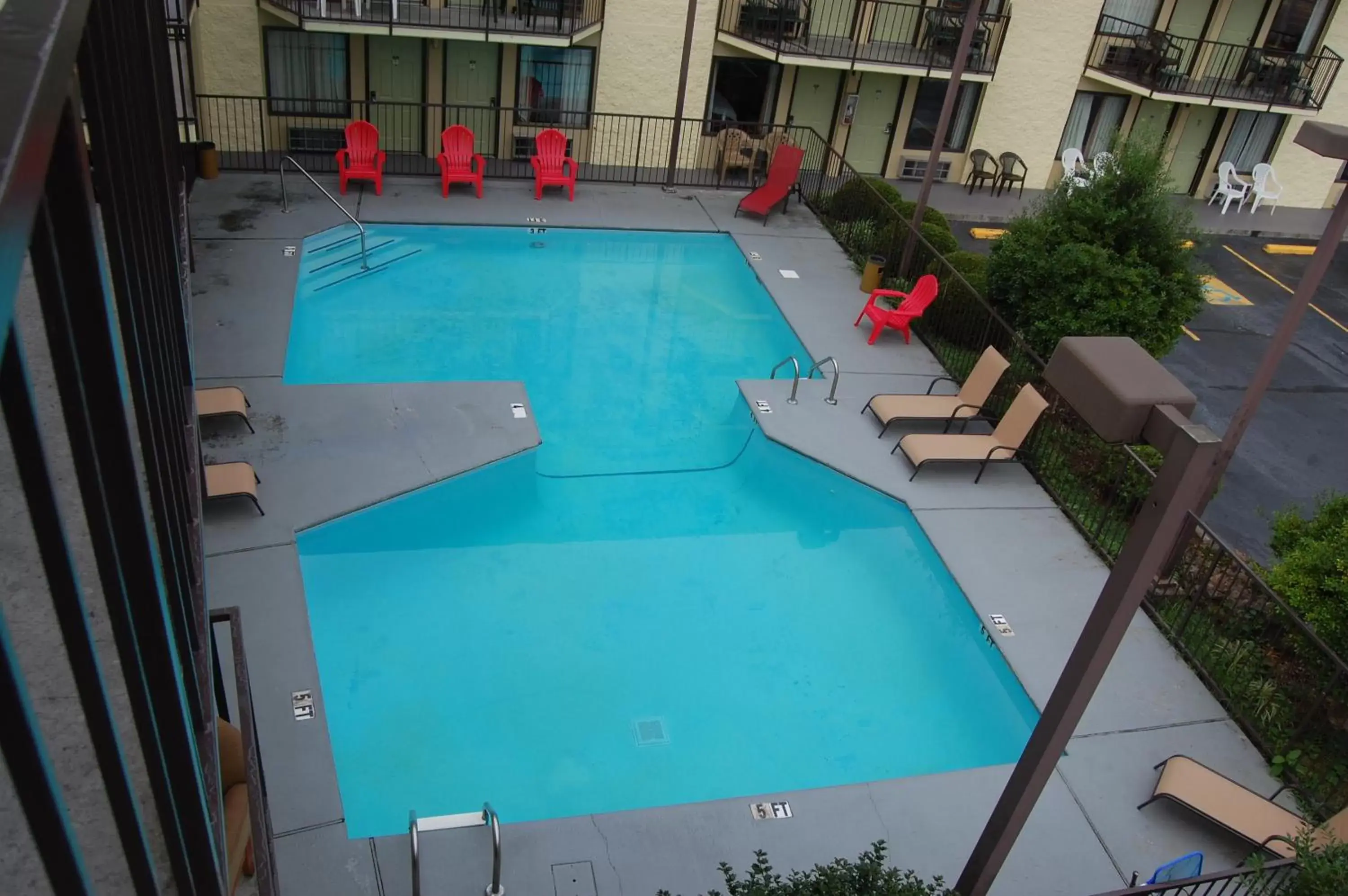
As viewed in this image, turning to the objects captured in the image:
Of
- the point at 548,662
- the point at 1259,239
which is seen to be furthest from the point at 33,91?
the point at 1259,239

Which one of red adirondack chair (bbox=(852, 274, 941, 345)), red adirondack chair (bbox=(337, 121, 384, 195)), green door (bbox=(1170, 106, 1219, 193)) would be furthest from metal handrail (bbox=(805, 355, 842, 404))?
green door (bbox=(1170, 106, 1219, 193))

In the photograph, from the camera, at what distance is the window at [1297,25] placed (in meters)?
23.0

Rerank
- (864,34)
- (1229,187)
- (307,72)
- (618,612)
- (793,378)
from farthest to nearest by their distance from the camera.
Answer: (1229,187), (864,34), (307,72), (793,378), (618,612)

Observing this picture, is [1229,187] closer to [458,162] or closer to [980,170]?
[980,170]

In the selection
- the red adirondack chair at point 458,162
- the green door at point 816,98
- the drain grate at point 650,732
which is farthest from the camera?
the green door at point 816,98

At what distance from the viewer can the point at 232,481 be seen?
31.2 ft

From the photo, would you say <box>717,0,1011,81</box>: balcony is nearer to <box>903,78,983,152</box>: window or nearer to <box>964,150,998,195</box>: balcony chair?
<box>903,78,983,152</box>: window

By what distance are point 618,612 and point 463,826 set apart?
3.10 meters

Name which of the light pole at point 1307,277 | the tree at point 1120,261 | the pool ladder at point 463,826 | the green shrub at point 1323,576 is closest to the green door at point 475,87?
the tree at point 1120,261

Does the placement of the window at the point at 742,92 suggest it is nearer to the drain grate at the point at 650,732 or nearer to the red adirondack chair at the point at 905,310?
the red adirondack chair at the point at 905,310

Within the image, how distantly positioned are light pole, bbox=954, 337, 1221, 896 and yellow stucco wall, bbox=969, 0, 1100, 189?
61.7 feet

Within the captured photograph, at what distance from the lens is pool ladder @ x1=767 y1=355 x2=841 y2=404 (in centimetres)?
1246

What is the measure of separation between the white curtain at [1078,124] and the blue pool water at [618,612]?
13.0 meters

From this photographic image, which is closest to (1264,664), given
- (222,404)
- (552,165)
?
(222,404)
